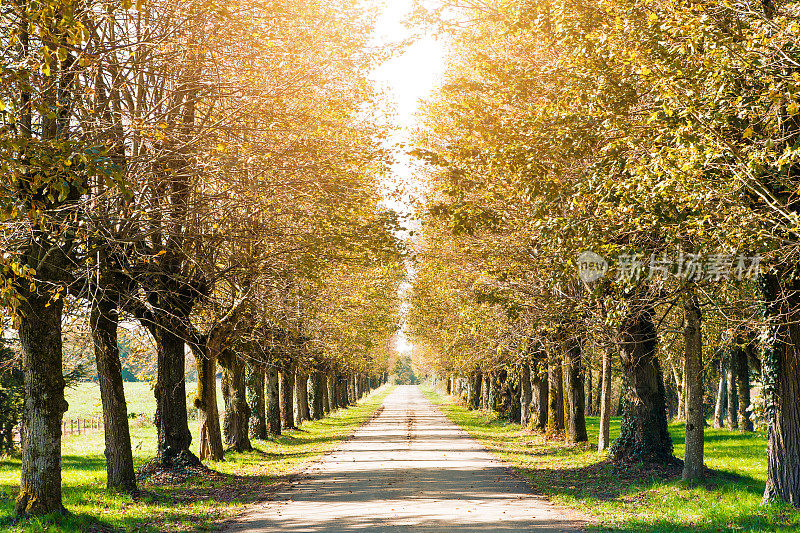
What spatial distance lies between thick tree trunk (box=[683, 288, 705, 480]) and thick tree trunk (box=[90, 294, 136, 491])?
1118 cm

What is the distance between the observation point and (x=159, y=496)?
550 inches

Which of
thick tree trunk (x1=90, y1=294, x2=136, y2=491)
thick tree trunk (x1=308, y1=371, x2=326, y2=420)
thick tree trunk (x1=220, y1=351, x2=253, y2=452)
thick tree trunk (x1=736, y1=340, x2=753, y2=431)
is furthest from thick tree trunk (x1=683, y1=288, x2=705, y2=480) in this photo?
thick tree trunk (x1=308, y1=371, x2=326, y2=420)

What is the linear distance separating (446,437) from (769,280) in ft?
70.2

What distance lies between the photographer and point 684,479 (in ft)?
45.6

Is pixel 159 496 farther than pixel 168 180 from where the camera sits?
Yes

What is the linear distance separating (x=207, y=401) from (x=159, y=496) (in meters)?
5.78

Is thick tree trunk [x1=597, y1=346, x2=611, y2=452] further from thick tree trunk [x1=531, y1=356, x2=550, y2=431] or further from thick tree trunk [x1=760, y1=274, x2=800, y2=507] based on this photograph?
thick tree trunk [x1=531, y1=356, x2=550, y2=431]

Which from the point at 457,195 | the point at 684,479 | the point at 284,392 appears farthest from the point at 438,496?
the point at 284,392

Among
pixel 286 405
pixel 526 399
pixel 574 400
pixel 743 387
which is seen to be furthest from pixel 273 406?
pixel 743 387

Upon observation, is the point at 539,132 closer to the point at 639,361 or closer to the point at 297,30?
the point at 297,30

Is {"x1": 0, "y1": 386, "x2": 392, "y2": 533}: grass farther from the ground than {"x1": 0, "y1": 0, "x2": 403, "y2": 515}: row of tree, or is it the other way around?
{"x1": 0, "y1": 0, "x2": 403, "y2": 515}: row of tree

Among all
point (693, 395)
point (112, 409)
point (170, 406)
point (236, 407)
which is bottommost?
point (236, 407)

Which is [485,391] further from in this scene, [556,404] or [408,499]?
[408,499]

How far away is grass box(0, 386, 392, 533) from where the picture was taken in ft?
36.0
